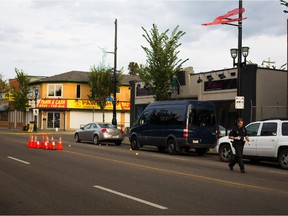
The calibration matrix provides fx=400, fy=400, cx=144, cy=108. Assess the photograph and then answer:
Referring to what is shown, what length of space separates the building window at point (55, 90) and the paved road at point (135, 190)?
41.0 m

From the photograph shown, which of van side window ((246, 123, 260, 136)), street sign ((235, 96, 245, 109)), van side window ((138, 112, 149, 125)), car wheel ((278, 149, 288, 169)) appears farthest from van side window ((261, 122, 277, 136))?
van side window ((138, 112, 149, 125))

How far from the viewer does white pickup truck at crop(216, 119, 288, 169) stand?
13.9m

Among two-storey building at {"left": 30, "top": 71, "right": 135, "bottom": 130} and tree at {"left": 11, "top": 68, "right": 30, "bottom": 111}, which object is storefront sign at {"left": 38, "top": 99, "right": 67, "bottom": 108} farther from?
tree at {"left": 11, "top": 68, "right": 30, "bottom": 111}

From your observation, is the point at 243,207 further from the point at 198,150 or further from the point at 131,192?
the point at 198,150

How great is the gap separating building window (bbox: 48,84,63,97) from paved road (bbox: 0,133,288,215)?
41.0 meters

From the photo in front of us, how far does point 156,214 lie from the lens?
6598 millimetres

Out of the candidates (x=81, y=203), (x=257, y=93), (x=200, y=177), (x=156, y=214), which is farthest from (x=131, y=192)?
(x=257, y=93)

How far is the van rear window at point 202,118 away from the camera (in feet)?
61.1

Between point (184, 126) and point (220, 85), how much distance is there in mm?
9865

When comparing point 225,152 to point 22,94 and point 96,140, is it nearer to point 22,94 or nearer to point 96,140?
point 96,140

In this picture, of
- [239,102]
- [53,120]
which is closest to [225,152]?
[239,102]

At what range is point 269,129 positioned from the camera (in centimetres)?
1447

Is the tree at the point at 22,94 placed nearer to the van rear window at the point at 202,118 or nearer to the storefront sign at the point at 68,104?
the storefront sign at the point at 68,104

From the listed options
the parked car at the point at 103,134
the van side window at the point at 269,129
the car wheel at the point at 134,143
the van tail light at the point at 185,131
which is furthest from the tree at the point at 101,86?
the van side window at the point at 269,129
